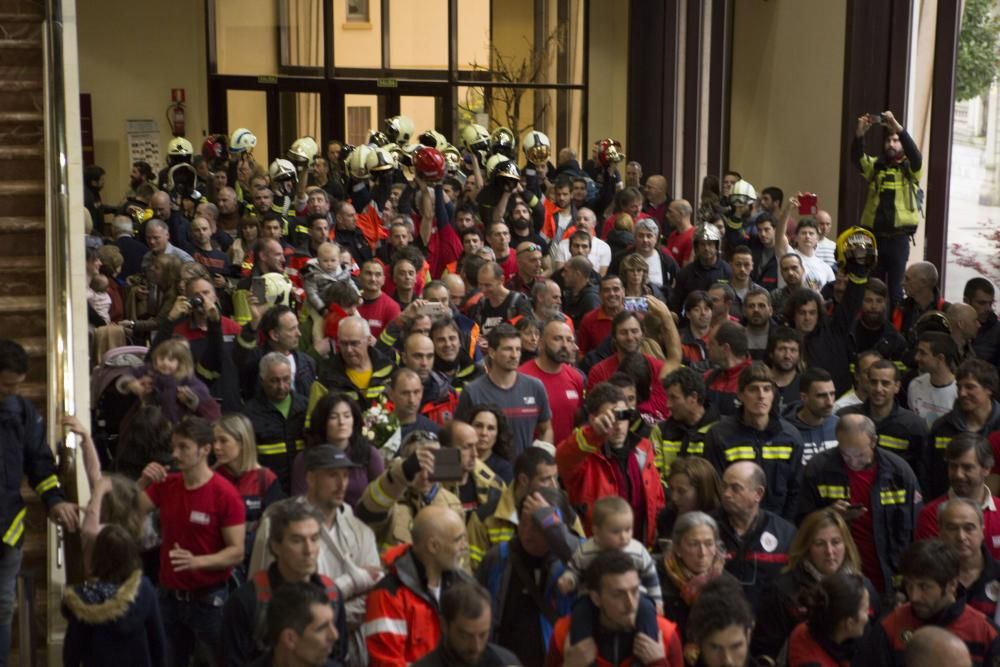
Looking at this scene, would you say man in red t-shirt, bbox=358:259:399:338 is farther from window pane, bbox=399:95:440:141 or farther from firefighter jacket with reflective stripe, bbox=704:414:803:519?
window pane, bbox=399:95:440:141

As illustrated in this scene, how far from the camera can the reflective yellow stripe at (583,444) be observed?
772 centimetres

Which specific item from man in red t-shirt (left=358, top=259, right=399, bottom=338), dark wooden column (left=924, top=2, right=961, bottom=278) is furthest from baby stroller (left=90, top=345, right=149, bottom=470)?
dark wooden column (left=924, top=2, right=961, bottom=278)

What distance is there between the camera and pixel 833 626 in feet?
20.0

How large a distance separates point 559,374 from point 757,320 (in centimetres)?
188

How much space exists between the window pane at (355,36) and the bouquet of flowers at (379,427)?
18.5 m

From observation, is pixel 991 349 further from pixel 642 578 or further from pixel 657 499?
pixel 642 578

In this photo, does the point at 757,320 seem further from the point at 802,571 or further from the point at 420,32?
the point at 420,32

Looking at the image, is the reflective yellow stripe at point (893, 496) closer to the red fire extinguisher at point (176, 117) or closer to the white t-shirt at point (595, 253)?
the white t-shirt at point (595, 253)

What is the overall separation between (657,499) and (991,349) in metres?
3.28

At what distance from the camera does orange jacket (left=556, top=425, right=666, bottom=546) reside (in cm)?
772

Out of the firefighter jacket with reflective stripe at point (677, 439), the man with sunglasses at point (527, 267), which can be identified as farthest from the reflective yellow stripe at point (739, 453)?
the man with sunglasses at point (527, 267)

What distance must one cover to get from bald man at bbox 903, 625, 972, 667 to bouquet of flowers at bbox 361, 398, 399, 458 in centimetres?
348

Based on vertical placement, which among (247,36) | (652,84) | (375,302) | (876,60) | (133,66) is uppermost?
(247,36)

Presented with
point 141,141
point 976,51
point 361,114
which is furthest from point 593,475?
point 141,141
